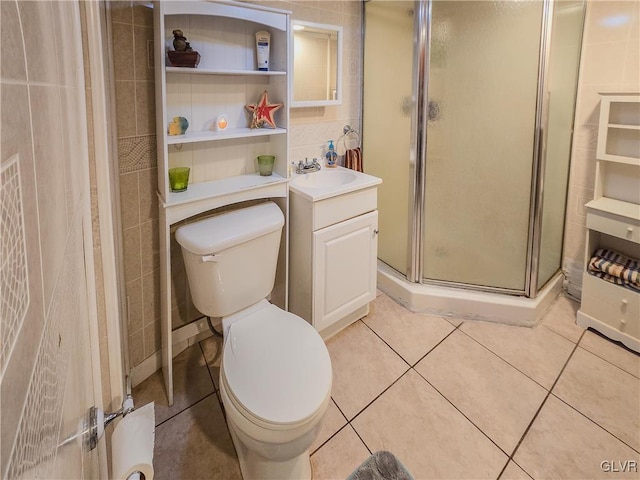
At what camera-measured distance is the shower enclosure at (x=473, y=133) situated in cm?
203

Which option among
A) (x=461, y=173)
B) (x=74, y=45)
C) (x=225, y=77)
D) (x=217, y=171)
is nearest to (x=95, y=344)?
(x=74, y=45)

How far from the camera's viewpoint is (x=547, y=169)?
7.12 feet

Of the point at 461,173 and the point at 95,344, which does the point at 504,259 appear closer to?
the point at 461,173

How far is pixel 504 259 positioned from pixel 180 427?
1903 millimetres

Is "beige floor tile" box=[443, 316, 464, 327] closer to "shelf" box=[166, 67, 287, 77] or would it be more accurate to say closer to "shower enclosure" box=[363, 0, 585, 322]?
"shower enclosure" box=[363, 0, 585, 322]

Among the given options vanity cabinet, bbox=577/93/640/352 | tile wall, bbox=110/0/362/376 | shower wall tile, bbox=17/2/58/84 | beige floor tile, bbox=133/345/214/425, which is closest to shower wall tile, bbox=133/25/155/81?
tile wall, bbox=110/0/362/376

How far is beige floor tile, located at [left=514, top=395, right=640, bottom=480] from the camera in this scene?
1.45 meters

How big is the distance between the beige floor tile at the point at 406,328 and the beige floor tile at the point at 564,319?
23.1 inches

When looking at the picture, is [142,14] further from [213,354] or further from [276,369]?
[213,354]

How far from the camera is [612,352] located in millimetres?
2057

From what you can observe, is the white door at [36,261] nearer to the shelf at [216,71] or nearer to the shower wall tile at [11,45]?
the shower wall tile at [11,45]

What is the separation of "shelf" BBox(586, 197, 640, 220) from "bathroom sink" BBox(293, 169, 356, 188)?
1.29m

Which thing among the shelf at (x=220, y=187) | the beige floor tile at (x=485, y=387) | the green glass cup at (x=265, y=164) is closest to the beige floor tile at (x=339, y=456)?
the beige floor tile at (x=485, y=387)

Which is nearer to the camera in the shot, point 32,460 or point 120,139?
point 32,460
